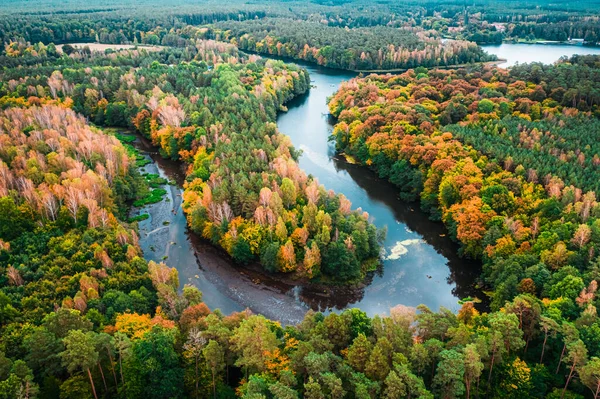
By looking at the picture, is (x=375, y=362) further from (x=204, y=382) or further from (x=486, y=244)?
(x=486, y=244)

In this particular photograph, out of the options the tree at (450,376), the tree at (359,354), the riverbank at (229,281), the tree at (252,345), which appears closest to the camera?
the tree at (450,376)

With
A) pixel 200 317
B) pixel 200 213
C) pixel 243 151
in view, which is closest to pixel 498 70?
pixel 243 151

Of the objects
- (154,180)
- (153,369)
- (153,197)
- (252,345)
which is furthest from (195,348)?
(154,180)

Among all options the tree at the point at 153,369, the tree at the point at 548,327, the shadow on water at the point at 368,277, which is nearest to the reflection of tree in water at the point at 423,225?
the shadow on water at the point at 368,277

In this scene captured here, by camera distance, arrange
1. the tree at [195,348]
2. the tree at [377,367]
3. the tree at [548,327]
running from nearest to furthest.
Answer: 1. the tree at [377,367]
2. the tree at [195,348]
3. the tree at [548,327]

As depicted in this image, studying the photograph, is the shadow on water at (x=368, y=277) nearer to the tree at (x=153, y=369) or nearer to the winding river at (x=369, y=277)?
the winding river at (x=369, y=277)

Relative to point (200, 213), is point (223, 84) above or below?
above
